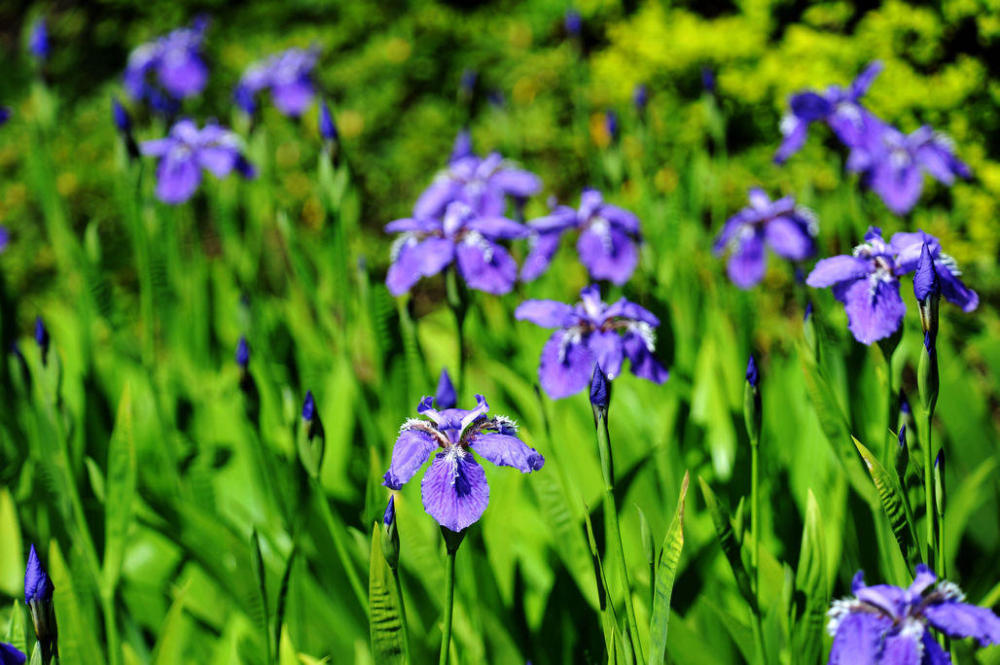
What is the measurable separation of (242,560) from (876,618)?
1253 mm

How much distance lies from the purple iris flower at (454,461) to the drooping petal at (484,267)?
659 millimetres

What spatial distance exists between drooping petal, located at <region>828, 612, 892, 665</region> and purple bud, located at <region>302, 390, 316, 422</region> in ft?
2.99

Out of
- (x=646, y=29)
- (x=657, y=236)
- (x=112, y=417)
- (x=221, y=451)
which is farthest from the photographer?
(x=646, y=29)

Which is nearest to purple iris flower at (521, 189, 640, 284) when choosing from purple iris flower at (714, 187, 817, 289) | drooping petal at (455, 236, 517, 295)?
drooping petal at (455, 236, 517, 295)

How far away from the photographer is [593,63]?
441 centimetres

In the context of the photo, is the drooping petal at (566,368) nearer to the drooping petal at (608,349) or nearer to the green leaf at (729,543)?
the drooping petal at (608,349)

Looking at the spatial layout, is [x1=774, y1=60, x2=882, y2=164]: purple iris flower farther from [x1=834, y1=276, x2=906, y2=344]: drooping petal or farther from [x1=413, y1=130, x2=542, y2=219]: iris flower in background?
[x1=834, y1=276, x2=906, y2=344]: drooping petal

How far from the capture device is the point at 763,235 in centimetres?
243

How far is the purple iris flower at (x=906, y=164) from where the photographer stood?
2506 mm

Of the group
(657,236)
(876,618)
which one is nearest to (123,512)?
(876,618)

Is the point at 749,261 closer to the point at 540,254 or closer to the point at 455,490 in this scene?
the point at 540,254

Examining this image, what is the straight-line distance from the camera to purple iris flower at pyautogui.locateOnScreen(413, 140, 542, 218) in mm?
2375

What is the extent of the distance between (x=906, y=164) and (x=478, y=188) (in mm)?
1322

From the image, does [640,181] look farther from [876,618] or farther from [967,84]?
[876,618]
